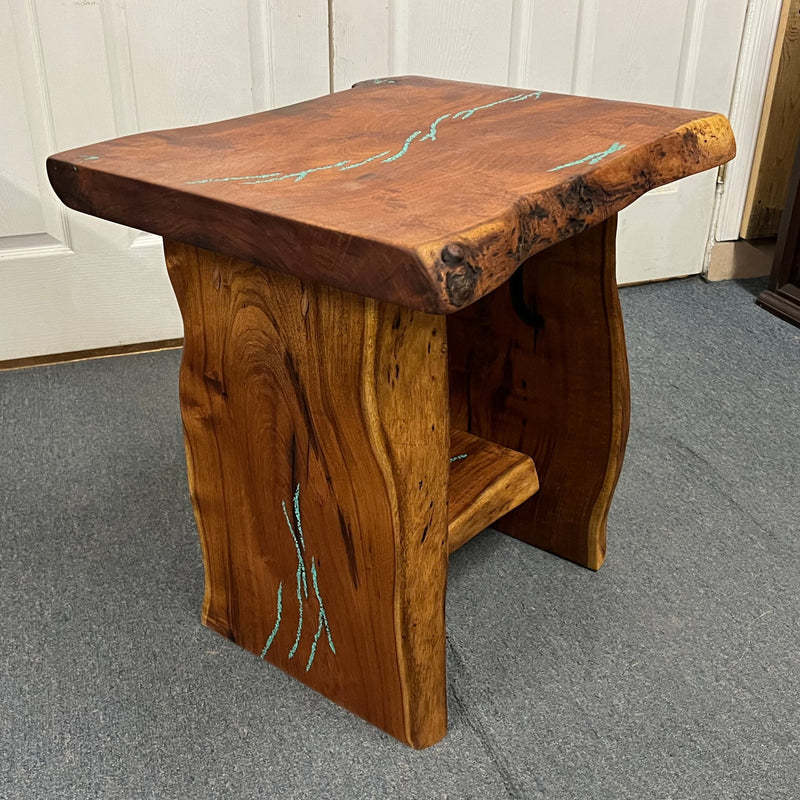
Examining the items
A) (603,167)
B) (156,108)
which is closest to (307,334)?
(603,167)

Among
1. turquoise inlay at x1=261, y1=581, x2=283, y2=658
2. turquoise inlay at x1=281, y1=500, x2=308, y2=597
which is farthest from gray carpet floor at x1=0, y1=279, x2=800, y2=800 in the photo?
turquoise inlay at x1=281, y1=500, x2=308, y2=597

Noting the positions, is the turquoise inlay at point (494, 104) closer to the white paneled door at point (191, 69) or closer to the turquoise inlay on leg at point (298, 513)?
the turquoise inlay on leg at point (298, 513)

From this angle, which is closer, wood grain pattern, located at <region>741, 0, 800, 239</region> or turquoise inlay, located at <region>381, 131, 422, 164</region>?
turquoise inlay, located at <region>381, 131, 422, 164</region>

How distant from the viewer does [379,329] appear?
748mm

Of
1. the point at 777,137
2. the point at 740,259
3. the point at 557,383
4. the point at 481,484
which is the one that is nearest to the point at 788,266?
the point at 740,259

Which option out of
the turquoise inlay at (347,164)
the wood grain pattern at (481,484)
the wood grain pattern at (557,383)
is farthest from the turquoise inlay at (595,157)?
the wood grain pattern at (481,484)

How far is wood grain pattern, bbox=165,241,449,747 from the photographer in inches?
30.8

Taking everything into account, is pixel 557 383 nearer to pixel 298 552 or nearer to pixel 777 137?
pixel 298 552

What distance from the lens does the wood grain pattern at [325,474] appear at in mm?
783

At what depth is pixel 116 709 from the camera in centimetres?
97

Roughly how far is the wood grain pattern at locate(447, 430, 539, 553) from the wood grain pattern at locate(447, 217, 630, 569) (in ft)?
0.24

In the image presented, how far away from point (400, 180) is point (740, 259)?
4.67ft

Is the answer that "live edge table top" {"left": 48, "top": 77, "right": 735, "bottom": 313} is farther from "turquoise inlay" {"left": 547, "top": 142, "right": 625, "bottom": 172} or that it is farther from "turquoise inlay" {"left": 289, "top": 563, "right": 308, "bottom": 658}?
"turquoise inlay" {"left": 289, "top": 563, "right": 308, "bottom": 658}

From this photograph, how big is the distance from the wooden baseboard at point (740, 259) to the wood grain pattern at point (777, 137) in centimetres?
2
